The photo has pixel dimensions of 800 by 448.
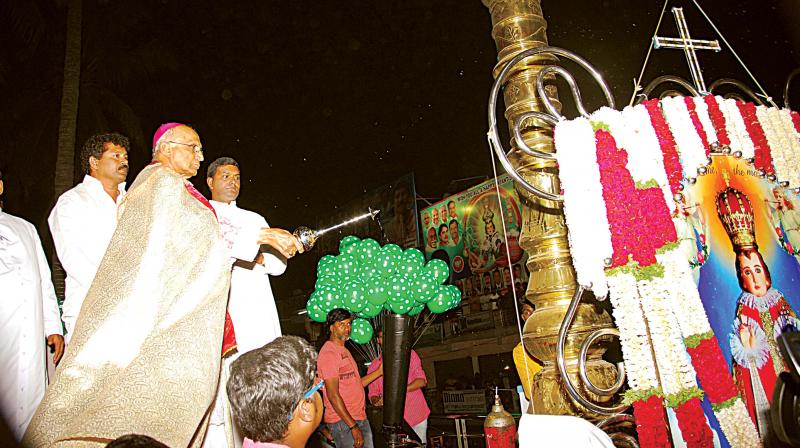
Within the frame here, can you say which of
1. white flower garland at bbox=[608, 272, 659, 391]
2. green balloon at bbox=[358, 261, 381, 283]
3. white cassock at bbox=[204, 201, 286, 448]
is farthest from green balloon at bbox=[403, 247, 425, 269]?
white flower garland at bbox=[608, 272, 659, 391]

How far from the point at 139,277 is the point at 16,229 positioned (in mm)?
1701

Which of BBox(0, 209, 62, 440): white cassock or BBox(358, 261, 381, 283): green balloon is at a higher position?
BBox(358, 261, 381, 283): green balloon

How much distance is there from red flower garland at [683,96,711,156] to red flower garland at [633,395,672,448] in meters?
1.21

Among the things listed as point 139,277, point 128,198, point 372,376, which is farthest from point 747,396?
point 372,376

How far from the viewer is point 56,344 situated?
344 cm

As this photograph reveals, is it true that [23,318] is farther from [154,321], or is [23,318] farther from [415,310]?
[415,310]

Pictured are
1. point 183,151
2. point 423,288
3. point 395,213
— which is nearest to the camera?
point 183,151

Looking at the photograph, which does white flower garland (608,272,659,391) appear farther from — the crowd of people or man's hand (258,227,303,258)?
man's hand (258,227,303,258)

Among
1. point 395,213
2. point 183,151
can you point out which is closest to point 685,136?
point 183,151

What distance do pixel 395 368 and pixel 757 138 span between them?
390cm

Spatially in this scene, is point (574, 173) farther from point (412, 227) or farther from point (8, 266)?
point (412, 227)

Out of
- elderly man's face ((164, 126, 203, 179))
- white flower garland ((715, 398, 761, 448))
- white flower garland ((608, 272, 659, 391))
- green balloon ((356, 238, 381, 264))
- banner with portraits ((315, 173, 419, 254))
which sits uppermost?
banner with portraits ((315, 173, 419, 254))

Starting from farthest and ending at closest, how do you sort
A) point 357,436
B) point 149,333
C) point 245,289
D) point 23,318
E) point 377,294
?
1. point 377,294
2. point 357,436
3. point 245,289
4. point 23,318
5. point 149,333

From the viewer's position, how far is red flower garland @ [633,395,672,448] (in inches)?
85.0
